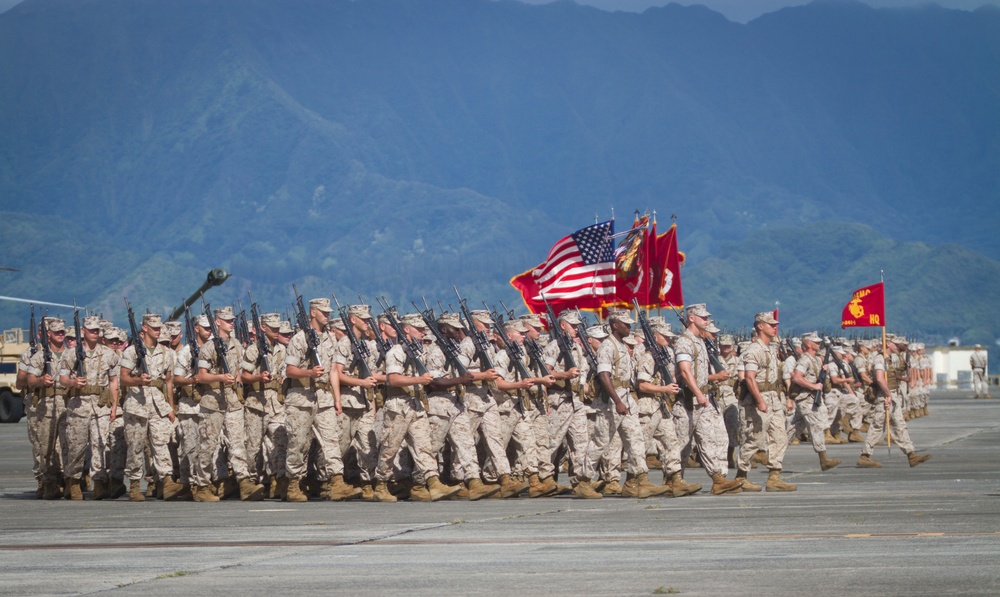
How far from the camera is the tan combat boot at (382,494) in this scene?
1681cm

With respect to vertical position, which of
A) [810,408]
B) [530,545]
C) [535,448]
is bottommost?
[530,545]

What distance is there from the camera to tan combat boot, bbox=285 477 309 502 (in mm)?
16969

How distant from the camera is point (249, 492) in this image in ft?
56.9

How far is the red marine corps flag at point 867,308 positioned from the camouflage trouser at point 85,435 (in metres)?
14.3

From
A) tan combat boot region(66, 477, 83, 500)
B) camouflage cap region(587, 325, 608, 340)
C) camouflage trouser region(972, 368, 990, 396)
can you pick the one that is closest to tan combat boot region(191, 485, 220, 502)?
tan combat boot region(66, 477, 83, 500)

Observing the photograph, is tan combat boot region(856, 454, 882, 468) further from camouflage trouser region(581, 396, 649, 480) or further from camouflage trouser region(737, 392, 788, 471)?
camouflage trouser region(581, 396, 649, 480)

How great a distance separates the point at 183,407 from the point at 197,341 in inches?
34.0

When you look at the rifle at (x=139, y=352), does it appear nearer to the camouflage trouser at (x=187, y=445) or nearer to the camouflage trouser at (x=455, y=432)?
the camouflage trouser at (x=187, y=445)

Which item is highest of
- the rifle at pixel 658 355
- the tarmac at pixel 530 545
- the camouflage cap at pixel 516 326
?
the camouflage cap at pixel 516 326

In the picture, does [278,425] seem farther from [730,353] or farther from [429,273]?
[429,273]

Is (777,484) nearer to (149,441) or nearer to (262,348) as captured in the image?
(262,348)

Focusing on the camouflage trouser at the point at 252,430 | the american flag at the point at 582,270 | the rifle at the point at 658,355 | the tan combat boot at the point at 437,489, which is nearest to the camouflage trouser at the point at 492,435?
the tan combat boot at the point at 437,489

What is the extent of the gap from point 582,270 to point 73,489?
14071 millimetres

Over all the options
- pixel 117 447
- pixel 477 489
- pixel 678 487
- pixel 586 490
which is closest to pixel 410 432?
pixel 477 489
